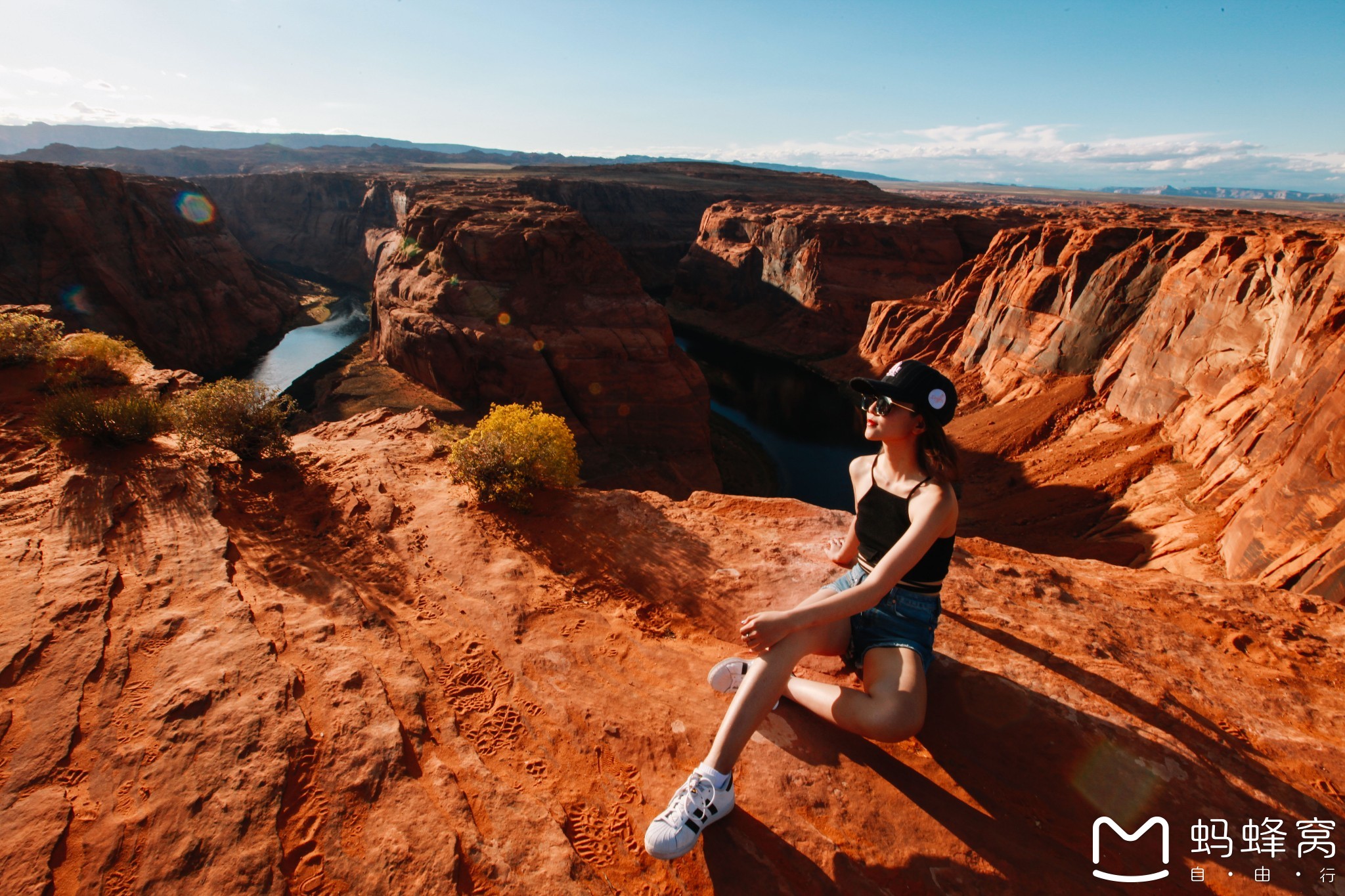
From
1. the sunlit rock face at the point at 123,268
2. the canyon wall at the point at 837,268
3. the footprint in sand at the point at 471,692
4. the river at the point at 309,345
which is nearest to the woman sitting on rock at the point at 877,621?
the footprint in sand at the point at 471,692

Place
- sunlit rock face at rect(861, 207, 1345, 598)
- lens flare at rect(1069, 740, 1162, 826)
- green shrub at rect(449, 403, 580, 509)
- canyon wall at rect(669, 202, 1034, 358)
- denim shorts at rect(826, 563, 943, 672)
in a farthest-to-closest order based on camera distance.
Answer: canyon wall at rect(669, 202, 1034, 358) → sunlit rock face at rect(861, 207, 1345, 598) → green shrub at rect(449, 403, 580, 509) → denim shorts at rect(826, 563, 943, 672) → lens flare at rect(1069, 740, 1162, 826)

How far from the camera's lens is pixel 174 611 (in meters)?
5.35

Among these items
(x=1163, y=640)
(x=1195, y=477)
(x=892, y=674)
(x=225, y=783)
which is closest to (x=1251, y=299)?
(x=1195, y=477)

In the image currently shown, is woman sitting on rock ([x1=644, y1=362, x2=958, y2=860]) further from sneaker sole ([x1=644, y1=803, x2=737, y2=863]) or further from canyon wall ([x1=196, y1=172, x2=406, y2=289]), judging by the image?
canyon wall ([x1=196, y1=172, x2=406, y2=289])

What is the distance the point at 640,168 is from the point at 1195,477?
5390 inches

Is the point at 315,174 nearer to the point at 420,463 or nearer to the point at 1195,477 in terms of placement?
the point at 420,463

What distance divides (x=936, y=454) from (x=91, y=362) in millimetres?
17429

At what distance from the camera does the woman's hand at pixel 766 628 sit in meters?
3.66

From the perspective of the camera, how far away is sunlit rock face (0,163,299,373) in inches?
1500

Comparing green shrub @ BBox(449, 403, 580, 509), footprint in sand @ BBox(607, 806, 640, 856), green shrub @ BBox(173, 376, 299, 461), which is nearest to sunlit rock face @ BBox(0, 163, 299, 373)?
green shrub @ BBox(173, 376, 299, 461)

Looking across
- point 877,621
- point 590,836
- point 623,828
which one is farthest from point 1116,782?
point 590,836

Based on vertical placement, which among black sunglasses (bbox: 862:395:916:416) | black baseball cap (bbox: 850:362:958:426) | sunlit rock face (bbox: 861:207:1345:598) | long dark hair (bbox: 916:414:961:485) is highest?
black baseball cap (bbox: 850:362:958:426)

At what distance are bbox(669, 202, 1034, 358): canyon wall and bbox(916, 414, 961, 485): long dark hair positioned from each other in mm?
45659

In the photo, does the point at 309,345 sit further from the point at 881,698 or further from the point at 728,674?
the point at 881,698
